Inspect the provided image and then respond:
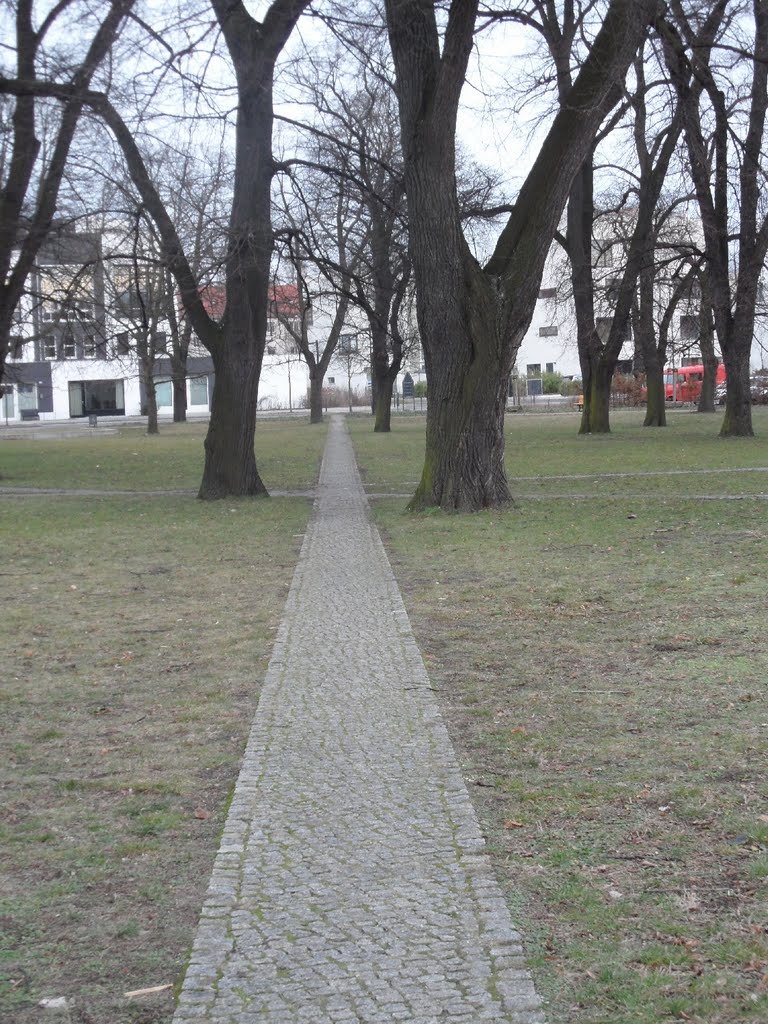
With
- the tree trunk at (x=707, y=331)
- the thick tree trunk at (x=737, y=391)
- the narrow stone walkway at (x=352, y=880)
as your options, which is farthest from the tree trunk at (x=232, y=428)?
the tree trunk at (x=707, y=331)

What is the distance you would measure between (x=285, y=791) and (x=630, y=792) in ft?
4.74

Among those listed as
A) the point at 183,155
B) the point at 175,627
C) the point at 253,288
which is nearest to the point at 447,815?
the point at 175,627

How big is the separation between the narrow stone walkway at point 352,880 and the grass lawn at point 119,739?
153 mm

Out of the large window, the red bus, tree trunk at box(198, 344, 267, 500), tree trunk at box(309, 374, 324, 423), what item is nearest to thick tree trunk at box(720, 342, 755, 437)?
tree trunk at box(198, 344, 267, 500)

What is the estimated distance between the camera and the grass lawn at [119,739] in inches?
142

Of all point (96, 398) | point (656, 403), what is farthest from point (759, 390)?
point (96, 398)

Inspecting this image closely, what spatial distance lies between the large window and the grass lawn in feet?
230

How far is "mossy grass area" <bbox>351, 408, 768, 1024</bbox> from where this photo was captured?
3.43m

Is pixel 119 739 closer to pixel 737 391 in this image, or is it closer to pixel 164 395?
pixel 737 391

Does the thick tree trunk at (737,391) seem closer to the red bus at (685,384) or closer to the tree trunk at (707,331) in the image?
the tree trunk at (707,331)

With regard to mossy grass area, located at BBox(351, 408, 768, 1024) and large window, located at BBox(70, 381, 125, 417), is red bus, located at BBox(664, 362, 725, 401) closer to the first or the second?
large window, located at BBox(70, 381, 125, 417)

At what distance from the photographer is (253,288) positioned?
59.2 feet

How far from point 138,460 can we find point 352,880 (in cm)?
2812

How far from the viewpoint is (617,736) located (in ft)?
18.7
